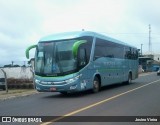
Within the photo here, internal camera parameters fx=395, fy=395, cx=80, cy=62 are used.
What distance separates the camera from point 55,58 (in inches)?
795

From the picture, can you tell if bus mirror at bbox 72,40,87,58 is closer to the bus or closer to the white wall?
the bus

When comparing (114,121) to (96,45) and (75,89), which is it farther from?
(96,45)

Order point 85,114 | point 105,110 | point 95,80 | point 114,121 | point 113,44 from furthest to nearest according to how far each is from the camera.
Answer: point 113,44 → point 95,80 → point 105,110 → point 85,114 → point 114,121

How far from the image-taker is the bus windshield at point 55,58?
2006 centimetres

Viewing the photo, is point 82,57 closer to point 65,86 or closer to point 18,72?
point 65,86

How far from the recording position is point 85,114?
13305mm

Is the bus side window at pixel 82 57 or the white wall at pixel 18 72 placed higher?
the bus side window at pixel 82 57

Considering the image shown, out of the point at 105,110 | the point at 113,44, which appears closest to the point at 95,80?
the point at 113,44

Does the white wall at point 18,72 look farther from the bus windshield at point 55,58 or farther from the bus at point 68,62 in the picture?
the bus windshield at point 55,58

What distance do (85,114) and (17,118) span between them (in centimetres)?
229

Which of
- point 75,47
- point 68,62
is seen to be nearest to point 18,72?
point 68,62

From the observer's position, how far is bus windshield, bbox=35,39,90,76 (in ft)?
65.8

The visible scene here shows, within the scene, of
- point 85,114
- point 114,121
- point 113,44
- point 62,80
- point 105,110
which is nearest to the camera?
point 114,121

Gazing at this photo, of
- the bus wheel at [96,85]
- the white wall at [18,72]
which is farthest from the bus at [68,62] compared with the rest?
the white wall at [18,72]
